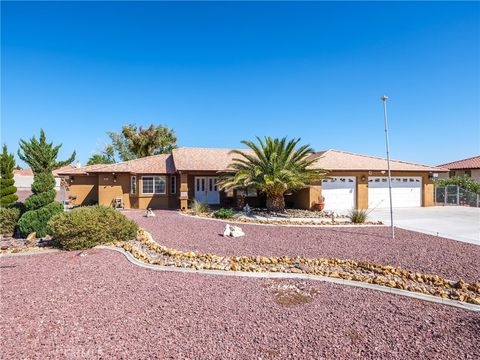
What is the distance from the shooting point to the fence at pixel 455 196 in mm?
22953

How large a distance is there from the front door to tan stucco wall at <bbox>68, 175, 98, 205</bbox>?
9384mm

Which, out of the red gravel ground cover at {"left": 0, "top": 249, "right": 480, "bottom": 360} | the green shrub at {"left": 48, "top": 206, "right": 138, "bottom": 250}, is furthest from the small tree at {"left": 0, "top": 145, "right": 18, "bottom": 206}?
the red gravel ground cover at {"left": 0, "top": 249, "right": 480, "bottom": 360}

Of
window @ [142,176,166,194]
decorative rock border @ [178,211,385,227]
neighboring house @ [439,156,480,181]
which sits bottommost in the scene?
decorative rock border @ [178,211,385,227]

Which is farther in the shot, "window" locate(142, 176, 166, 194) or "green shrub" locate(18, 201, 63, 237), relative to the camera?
"window" locate(142, 176, 166, 194)

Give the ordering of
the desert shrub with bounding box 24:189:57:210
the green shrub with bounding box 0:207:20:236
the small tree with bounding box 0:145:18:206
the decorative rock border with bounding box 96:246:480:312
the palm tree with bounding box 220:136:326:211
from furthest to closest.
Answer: the palm tree with bounding box 220:136:326:211
the small tree with bounding box 0:145:18:206
the green shrub with bounding box 0:207:20:236
the desert shrub with bounding box 24:189:57:210
the decorative rock border with bounding box 96:246:480:312

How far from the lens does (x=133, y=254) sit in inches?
338

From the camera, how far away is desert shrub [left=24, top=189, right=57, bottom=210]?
12.2 m

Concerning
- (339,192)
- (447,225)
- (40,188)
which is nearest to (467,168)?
(339,192)

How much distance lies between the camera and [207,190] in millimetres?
22281

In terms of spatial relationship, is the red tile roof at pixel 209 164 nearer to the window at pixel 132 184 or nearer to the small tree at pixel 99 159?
the window at pixel 132 184

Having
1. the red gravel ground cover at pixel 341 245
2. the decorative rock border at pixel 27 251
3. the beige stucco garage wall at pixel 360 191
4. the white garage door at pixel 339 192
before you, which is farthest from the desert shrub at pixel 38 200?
the white garage door at pixel 339 192

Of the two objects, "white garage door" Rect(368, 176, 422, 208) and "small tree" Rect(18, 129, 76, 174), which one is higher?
"small tree" Rect(18, 129, 76, 174)

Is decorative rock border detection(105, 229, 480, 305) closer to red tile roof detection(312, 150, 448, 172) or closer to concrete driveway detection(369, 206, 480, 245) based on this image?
concrete driveway detection(369, 206, 480, 245)

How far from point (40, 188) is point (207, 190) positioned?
38.6 feet
